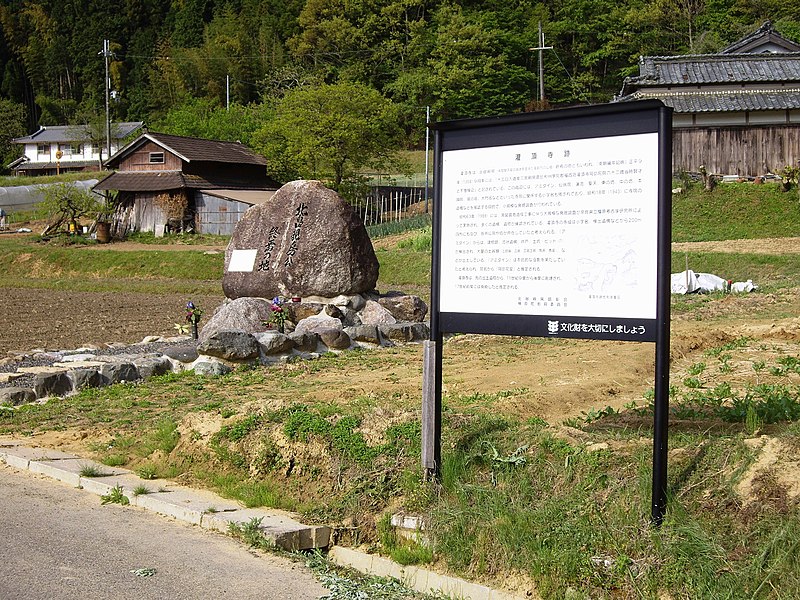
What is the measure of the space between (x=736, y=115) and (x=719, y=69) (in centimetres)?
255

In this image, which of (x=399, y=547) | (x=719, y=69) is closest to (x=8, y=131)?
(x=719, y=69)

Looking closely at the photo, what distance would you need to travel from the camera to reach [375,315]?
51.8 feet

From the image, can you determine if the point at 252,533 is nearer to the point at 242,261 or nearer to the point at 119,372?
the point at 119,372

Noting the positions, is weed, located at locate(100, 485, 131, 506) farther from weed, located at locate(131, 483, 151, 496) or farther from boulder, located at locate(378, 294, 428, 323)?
boulder, located at locate(378, 294, 428, 323)

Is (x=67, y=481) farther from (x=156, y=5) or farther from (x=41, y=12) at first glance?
(x=41, y=12)

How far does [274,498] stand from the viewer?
250 inches

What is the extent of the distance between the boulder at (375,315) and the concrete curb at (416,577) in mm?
9919

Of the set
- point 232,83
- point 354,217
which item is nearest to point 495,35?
point 232,83

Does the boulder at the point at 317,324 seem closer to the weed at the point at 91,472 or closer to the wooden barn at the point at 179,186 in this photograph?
the weed at the point at 91,472

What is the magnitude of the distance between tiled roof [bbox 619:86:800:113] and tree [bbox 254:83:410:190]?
12.6m

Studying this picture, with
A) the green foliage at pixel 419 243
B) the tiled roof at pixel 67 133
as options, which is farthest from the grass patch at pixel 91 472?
the tiled roof at pixel 67 133

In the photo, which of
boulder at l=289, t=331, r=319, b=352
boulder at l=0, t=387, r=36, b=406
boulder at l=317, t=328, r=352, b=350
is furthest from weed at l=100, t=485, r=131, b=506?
boulder at l=317, t=328, r=352, b=350

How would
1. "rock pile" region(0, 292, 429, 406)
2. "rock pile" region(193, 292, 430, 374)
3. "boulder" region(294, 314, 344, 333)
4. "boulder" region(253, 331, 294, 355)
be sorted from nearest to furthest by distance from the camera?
"rock pile" region(0, 292, 429, 406)
"rock pile" region(193, 292, 430, 374)
"boulder" region(253, 331, 294, 355)
"boulder" region(294, 314, 344, 333)

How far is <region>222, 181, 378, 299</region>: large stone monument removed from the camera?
51.7ft
